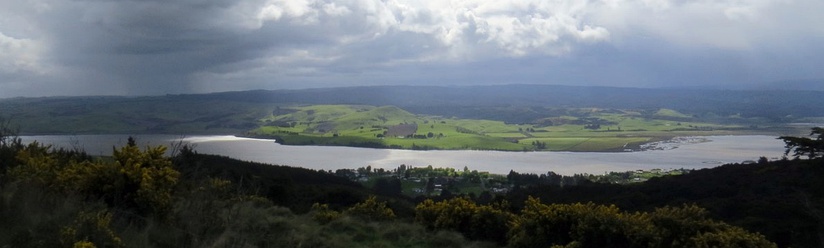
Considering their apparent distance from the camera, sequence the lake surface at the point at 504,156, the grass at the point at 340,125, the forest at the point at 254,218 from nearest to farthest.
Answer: the forest at the point at 254,218, the lake surface at the point at 504,156, the grass at the point at 340,125

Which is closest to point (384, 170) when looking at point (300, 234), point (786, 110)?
point (300, 234)

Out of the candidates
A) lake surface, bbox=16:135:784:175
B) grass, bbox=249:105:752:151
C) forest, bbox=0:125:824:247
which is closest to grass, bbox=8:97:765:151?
grass, bbox=249:105:752:151

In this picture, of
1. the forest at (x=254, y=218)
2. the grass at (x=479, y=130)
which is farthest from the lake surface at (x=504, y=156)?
the forest at (x=254, y=218)

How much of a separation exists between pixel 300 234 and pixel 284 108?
335 ft

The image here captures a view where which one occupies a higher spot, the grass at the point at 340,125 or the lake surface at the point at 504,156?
the grass at the point at 340,125

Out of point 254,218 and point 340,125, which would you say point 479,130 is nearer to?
point 340,125

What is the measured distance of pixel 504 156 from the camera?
5550 cm

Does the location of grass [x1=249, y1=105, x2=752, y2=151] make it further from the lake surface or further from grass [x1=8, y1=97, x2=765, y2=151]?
the lake surface

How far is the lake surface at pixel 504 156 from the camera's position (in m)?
42.5

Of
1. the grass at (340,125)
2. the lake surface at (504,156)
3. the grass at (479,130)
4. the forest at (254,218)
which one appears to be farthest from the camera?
the grass at (479,130)

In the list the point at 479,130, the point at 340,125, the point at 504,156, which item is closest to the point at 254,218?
the point at 504,156

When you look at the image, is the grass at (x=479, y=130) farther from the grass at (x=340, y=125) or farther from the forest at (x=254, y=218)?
the forest at (x=254, y=218)

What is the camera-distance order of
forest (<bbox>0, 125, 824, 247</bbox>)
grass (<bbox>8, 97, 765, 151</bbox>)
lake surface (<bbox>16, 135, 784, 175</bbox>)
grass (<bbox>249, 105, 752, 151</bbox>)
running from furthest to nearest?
grass (<bbox>249, 105, 752, 151</bbox>) < grass (<bbox>8, 97, 765, 151</bbox>) < lake surface (<bbox>16, 135, 784, 175</bbox>) < forest (<bbox>0, 125, 824, 247</bbox>)

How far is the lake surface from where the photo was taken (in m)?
42.5
